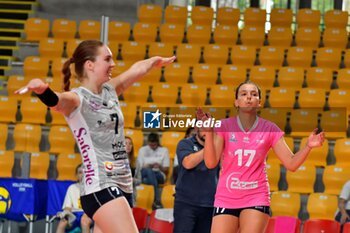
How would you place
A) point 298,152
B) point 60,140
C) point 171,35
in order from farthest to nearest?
1. point 171,35
2. point 60,140
3. point 298,152

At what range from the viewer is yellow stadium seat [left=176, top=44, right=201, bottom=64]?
1639cm

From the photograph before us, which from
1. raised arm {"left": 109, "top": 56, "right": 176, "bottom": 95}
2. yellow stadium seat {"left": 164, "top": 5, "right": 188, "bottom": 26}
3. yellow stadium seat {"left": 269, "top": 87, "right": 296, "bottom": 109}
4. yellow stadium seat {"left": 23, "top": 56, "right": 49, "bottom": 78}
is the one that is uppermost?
yellow stadium seat {"left": 164, "top": 5, "right": 188, "bottom": 26}

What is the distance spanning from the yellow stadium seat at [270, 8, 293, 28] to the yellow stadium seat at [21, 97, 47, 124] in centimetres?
542

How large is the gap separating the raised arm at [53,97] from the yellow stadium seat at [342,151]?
27.6 ft

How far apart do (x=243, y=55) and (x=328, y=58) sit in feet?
5.30

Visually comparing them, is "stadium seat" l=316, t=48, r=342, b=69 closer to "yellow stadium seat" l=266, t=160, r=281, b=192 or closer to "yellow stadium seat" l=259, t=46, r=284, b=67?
"yellow stadium seat" l=259, t=46, r=284, b=67

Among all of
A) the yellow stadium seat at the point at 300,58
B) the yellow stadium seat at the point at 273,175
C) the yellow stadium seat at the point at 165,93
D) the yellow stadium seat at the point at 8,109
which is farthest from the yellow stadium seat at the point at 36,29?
the yellow stadium seat at the point at 273,175

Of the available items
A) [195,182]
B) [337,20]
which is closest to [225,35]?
[337,20]

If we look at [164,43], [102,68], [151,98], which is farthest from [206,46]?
[102,68]

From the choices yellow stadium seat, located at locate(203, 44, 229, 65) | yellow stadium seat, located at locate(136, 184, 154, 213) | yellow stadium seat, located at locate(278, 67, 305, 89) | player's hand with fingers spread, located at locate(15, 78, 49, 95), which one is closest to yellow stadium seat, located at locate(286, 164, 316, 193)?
yellow stadium seat, located at locate(136, 184, 154, 213)

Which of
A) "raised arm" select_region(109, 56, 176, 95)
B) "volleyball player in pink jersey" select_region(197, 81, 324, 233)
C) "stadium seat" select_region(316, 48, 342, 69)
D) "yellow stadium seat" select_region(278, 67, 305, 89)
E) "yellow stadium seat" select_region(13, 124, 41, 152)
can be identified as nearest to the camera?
"raised arm" select_region(109, 56, 176, 95)

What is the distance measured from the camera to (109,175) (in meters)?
5.33

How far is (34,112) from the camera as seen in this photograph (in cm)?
1495

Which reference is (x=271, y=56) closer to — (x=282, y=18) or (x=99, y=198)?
(x=282, y=18)
